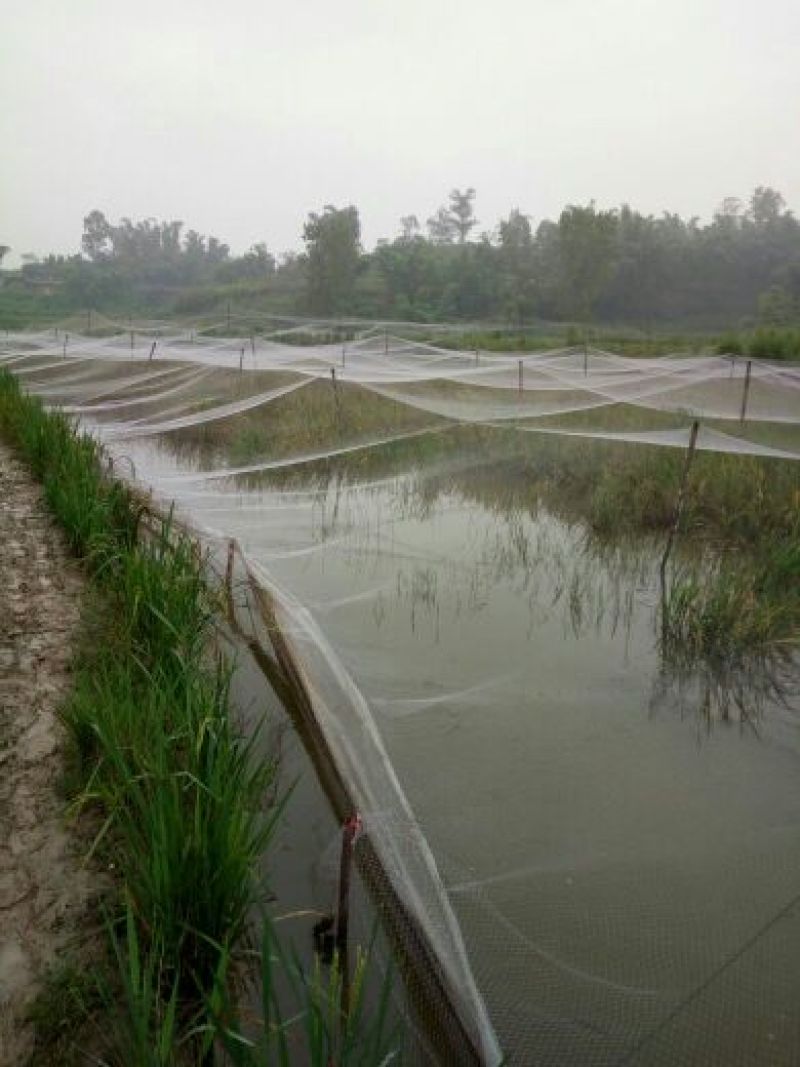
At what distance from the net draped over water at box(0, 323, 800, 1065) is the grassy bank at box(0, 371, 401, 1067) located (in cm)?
33

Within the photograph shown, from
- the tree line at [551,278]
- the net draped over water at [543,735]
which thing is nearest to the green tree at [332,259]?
the tree line at [551,278]

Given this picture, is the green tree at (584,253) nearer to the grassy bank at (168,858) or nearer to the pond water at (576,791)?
the pond water at (576,791)

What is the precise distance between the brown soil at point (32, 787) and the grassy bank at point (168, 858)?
5cm

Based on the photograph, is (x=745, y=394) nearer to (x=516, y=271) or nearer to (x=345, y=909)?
(x=345, y=909)

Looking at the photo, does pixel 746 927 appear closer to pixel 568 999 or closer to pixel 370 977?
pixel 568 999

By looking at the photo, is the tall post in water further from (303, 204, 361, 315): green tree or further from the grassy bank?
(303, 204, 361, 315): green tree

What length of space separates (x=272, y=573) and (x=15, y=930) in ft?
7.43

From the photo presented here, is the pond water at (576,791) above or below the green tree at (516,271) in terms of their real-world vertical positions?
below

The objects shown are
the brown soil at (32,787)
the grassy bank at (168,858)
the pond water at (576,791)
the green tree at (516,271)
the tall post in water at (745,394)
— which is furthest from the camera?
the green tree at (516,271)

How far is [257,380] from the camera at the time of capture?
8922 millimetres

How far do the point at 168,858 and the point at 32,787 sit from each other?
2.19ft

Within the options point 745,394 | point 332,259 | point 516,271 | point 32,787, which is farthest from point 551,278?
point 32,787

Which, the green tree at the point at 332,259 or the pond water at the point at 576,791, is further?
the green tree at the point at 332,259

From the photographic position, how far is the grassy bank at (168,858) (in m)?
1.11
